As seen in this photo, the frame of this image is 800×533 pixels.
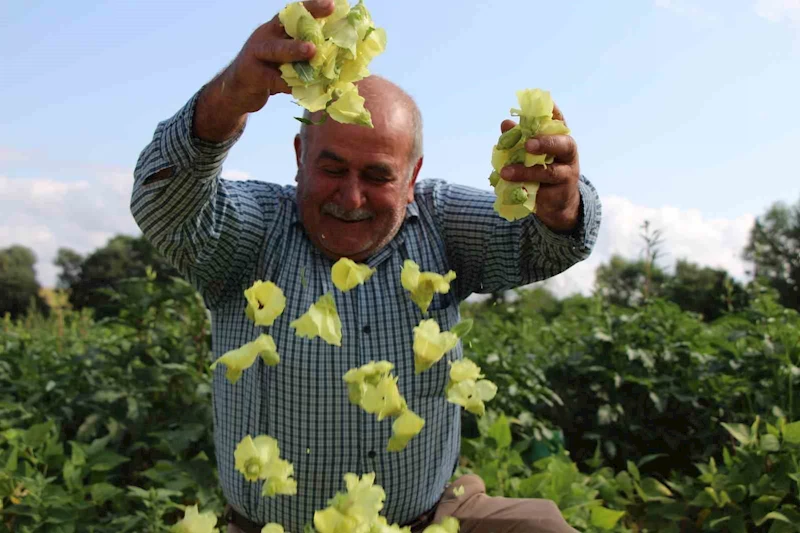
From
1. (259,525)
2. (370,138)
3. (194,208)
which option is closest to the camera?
(194,208)

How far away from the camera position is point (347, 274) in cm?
126

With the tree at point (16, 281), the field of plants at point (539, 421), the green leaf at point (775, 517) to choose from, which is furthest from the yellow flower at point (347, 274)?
the tree at point (16, 281)

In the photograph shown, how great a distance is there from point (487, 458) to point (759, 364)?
136cm

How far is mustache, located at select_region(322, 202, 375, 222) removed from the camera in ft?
5.65

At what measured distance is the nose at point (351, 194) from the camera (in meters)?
1.69

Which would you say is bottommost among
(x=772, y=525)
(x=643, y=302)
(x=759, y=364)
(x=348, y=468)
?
(x=772, y=525)

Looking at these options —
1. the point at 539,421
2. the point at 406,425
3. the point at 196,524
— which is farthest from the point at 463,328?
the point at 539,421

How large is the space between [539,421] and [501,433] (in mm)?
652

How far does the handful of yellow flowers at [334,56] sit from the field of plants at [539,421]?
63.5 inches

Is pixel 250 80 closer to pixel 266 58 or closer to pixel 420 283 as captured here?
pixel 266 58

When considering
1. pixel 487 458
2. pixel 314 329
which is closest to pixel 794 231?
pixel 487 458

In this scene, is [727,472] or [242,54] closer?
[242,54]

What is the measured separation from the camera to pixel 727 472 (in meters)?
2.95

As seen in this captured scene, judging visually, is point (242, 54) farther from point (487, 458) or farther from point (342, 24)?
point (487, 458)
